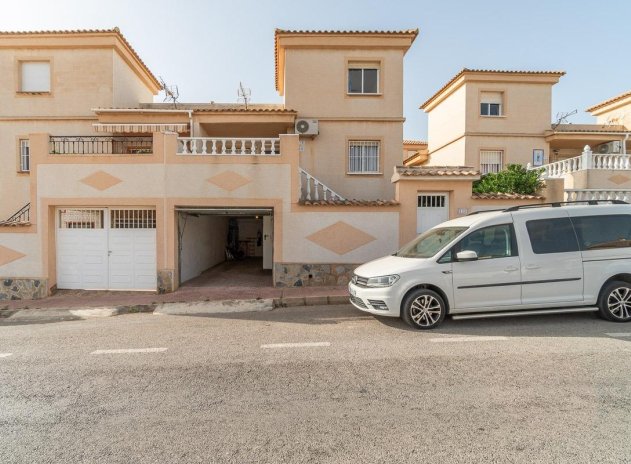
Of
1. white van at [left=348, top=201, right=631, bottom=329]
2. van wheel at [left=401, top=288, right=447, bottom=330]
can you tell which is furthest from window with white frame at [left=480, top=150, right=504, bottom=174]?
van wheel at [left=401, top=288, right=447, bottom=330]

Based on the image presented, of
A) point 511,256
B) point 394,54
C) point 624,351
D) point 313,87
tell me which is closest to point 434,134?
point 394,54

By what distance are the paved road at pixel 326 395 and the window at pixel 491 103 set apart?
47.6 feet

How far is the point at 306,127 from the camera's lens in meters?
13.2

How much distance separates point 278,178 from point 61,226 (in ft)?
20.4

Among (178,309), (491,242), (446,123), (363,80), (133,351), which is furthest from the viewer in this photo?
(446,123)

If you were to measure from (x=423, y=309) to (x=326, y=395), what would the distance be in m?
2.75

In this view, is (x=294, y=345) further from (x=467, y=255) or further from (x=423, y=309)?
(x=467, y=255)

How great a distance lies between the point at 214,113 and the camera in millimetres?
12781

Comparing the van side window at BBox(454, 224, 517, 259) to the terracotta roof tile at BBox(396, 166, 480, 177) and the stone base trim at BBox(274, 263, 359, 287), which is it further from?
the stone base trim at BBox(274, 263, 359, 287)

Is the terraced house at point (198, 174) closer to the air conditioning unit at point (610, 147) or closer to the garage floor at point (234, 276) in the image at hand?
the garage floor at point (234, 276)

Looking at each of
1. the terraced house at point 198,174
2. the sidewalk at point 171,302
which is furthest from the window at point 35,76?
the sidewalk at point 171,302

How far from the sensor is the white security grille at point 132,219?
33.1ft

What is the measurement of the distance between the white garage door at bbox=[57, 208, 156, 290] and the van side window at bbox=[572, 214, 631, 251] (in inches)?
385

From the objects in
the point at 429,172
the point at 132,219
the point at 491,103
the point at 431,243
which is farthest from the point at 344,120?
the point at 491,103
